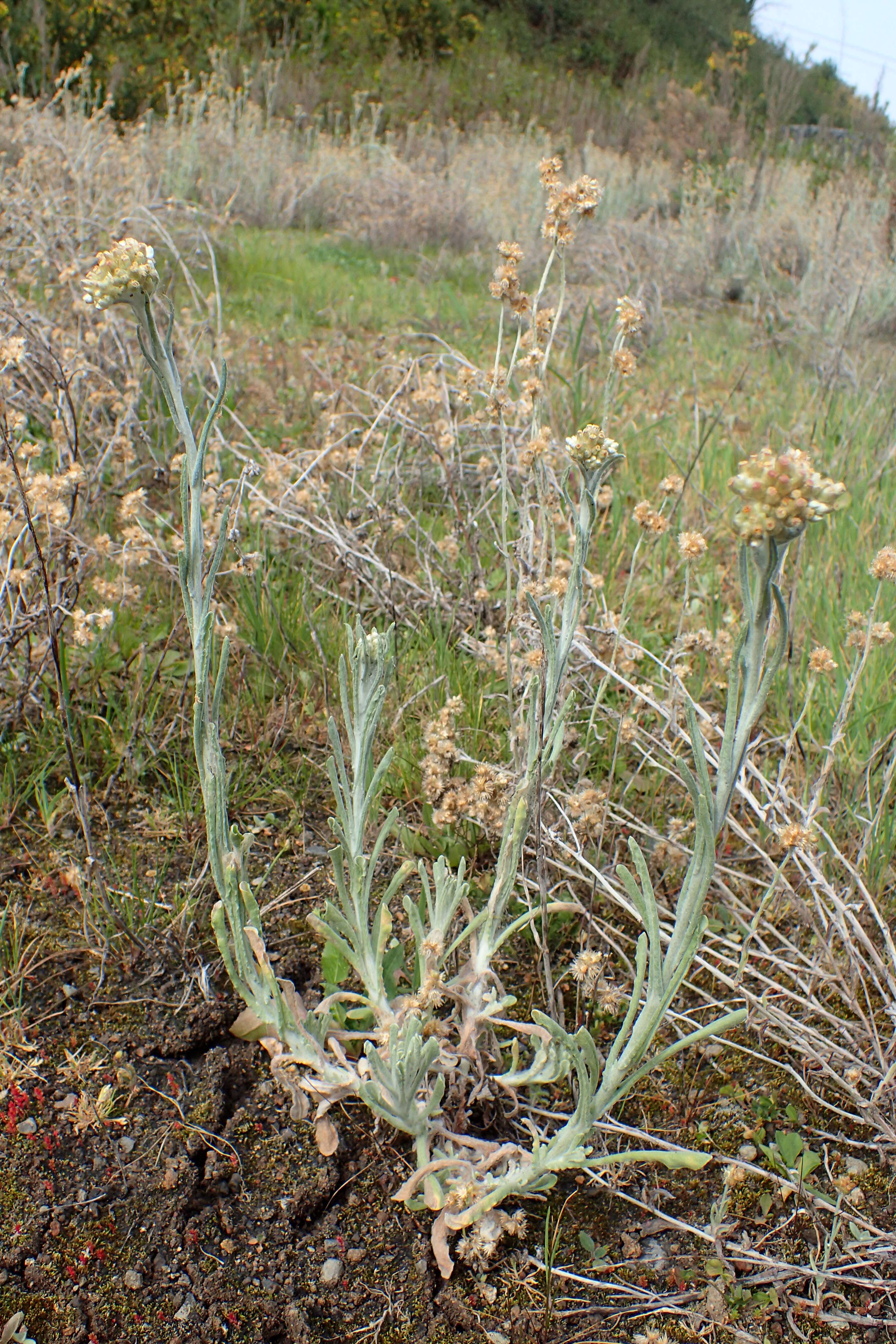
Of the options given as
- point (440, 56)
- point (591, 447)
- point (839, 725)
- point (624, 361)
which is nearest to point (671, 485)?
point (624, 361)

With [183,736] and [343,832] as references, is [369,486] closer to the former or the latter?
[183,736]

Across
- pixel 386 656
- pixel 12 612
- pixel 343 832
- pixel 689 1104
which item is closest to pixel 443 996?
pixel 343 832

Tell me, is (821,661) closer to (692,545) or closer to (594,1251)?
(692,545)

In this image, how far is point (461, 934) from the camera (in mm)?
1394

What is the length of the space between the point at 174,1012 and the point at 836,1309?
1137 mm

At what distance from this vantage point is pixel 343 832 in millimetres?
1359

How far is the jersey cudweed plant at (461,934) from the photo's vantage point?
0.96 meters

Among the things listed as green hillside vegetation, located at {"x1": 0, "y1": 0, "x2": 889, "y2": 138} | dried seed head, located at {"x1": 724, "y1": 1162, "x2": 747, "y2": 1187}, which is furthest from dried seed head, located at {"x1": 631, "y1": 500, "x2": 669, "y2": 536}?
green hillside vegetation, located at {"x1": 0, "y1": 0, "x2": 889, "y2": 138}

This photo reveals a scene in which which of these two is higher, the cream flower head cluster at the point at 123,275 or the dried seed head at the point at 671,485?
the cream flower head cluster at the point at 123,275

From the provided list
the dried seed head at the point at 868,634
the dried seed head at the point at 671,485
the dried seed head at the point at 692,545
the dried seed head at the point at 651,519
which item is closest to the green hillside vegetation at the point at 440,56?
the dried seed head at the point at 671,485

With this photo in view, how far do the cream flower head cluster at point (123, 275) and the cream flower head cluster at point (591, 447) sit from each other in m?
0.51

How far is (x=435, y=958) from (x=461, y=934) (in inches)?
2.1

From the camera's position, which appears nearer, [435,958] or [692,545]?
[435,958]

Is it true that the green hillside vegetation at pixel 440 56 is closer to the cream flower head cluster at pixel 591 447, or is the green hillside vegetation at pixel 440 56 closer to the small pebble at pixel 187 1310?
the cream flower head cluster at pixel 591 447
